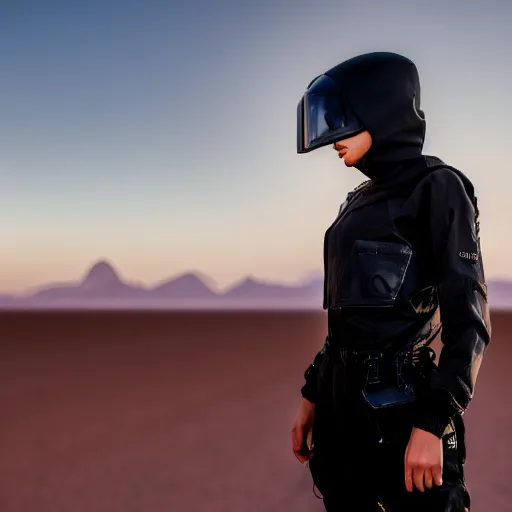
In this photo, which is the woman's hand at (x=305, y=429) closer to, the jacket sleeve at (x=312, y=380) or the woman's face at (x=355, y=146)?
the jacket sleeve at (x=312, y=380)

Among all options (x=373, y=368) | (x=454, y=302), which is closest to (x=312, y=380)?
(x=373, y=368)

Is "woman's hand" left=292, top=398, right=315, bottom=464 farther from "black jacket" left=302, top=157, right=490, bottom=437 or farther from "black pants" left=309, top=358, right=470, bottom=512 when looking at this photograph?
"black jacket" left=302, top=157, right=490, bottom=437

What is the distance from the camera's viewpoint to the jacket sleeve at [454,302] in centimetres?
169

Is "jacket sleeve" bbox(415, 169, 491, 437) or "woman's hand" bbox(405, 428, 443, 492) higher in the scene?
"jacket sleeve" bbox(415, 169, 491, 437)

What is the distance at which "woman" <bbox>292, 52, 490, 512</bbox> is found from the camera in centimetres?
172

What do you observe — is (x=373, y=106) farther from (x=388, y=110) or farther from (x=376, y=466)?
(x=376, y=466)

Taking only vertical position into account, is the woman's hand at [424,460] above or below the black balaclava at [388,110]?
below

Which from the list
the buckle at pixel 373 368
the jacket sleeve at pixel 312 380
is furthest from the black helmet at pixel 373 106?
the jacket sleeve at pixel 312 380

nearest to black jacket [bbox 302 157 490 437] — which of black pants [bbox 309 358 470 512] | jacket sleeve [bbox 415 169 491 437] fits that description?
jacket sleeve [bbox 415 169 491 437]

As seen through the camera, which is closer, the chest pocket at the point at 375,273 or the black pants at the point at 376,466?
the black pants at the point at 376,466

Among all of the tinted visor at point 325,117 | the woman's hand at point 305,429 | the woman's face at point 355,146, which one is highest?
the tinted visor at point 325,117

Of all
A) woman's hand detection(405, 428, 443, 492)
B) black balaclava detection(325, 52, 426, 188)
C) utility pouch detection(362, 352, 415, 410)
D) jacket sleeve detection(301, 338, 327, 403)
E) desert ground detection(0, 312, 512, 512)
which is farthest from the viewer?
desert ground detection(0, 312, 512, 512)

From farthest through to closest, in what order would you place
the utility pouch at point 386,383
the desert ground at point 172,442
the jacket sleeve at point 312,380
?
the desert ground at point 172,442, the jacket sleeve at point 312,380, the utility pouch at point 386,383

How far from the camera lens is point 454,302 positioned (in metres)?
1.74
